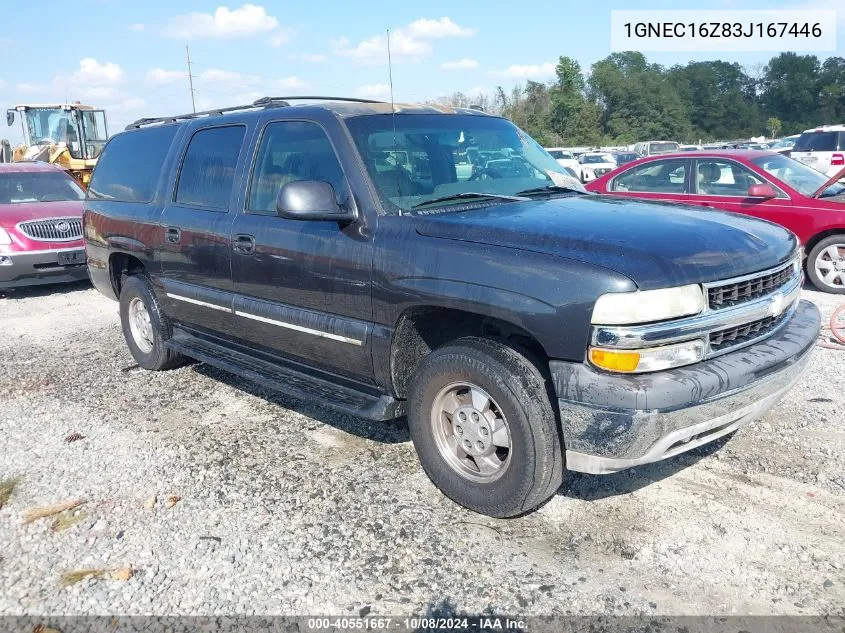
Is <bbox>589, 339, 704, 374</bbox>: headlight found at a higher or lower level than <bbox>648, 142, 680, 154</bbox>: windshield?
lower

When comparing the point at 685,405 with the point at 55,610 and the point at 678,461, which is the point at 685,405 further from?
the point at 55,610

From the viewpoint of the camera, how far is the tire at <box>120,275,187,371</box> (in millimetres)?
5547

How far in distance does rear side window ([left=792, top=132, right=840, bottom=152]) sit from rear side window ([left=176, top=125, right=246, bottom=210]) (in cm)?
1840

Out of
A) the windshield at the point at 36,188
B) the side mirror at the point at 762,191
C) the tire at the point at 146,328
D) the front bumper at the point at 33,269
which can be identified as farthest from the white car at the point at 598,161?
the tire at the point at 146,328

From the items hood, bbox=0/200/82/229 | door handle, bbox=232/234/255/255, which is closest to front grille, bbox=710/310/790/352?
door handle, bbox=232/234/255/255

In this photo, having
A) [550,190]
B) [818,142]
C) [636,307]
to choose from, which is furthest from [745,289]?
[818,142]

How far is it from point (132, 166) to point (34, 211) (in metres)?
4.70

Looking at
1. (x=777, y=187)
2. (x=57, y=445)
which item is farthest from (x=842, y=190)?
(x=57, y=445)

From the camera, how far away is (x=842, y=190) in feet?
27.4

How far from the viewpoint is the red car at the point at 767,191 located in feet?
26.3

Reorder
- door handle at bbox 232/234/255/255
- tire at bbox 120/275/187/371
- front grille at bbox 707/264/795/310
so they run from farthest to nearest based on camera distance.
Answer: tire at bbox 120/275/187/371 < door handle at bbox 232/234/255/255 < front grille at bbox 707/264/795/310

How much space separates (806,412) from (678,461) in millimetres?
1179

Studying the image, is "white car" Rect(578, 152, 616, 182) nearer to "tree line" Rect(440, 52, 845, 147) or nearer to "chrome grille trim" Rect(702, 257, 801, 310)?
"chrome grille trim" Rect(702, 257, 801, 310)

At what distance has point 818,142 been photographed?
18.9m
